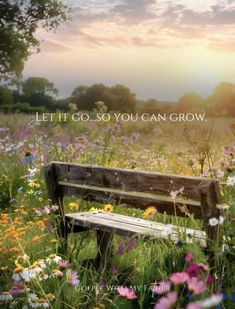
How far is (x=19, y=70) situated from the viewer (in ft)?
83.3

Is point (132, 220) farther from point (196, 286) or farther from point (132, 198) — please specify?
point (196, 286)

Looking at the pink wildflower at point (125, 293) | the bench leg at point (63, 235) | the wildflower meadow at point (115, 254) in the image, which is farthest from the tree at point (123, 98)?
the pink wildflower at point (125, 293)

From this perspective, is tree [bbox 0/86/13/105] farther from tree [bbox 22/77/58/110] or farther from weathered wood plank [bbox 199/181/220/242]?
weathered wood plank [bbox 199/181/220/242]

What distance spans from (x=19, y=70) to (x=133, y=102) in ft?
23.2

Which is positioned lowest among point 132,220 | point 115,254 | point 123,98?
point 115,254

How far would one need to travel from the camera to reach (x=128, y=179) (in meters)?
3.94

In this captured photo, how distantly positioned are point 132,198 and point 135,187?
232mm

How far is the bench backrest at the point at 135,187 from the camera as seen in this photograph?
3458 millimetres

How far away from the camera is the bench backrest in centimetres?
346

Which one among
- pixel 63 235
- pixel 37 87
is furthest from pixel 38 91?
pixel 63 235

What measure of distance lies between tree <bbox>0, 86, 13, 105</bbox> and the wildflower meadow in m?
18.7

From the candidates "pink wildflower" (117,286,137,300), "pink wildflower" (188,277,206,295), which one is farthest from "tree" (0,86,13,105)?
"pink wildflower" (188,277,206,295)

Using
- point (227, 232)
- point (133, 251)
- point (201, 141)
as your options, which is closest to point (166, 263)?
point (227, 232)

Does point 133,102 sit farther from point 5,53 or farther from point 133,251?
point 133,251
